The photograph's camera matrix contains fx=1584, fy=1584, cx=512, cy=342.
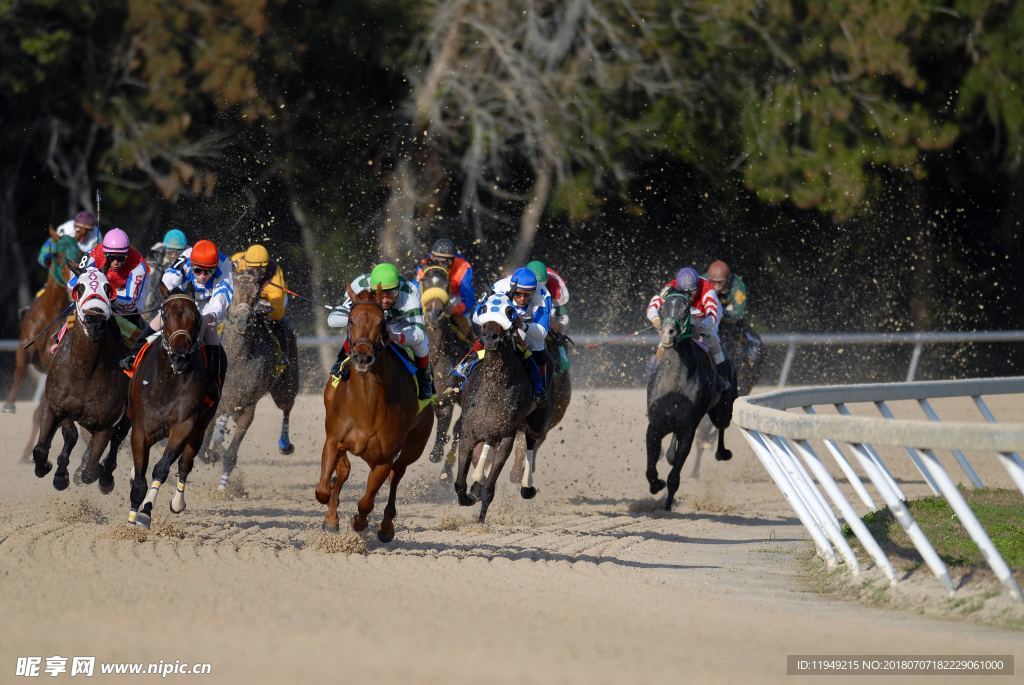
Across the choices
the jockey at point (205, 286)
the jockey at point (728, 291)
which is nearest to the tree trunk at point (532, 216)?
the jockey at point (728, 291)

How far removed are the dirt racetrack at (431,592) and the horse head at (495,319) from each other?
1.34m

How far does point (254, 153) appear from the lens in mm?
24766

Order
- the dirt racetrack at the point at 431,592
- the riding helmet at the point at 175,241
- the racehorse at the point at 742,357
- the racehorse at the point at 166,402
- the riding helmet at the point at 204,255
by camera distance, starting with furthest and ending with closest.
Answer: the racehorse at the point at 742,357 < the riding helmet at the point at 175,241 < the riding helmet at the point at 204,255 < the racehorse at the point at 166,402 < the dirt racetrack at the point at 431,592

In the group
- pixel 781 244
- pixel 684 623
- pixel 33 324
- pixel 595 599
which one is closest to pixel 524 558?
pixel 595 599

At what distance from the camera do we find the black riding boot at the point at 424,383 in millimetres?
10211

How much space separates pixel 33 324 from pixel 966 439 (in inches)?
357

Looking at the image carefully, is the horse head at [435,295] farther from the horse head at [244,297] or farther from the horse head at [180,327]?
the horse head at [180,327]

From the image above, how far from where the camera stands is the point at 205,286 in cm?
1136

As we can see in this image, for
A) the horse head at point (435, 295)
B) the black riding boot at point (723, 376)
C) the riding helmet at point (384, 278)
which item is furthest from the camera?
the black riding boot at point (723, 376)

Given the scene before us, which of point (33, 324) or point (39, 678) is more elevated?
point (39, 678)

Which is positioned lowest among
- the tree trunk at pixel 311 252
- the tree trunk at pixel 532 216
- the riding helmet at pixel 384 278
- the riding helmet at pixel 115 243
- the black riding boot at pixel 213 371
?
the tree trunk at pixel 311 252

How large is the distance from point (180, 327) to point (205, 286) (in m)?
1.61

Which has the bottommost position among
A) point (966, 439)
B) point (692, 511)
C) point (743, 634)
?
point (692, 511)

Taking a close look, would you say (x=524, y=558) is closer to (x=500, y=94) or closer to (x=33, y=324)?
(x=33, y=324)
